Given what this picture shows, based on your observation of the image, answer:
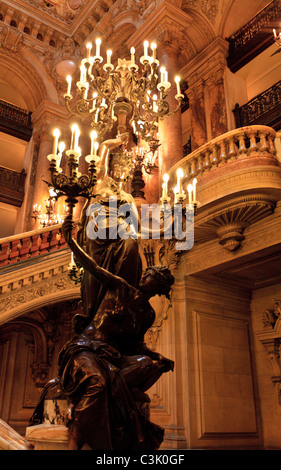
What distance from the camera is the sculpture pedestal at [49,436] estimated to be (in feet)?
6.92

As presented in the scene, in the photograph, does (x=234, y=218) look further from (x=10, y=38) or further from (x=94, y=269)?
(x=10, y=38)

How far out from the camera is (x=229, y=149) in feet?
20.5

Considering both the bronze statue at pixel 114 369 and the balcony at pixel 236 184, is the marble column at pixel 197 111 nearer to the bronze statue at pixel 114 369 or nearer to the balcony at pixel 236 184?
the balcony at pixel 236 184

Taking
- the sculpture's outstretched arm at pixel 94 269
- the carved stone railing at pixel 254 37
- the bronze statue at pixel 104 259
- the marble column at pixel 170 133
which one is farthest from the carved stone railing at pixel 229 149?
the carved stone railing at pixel 254 37

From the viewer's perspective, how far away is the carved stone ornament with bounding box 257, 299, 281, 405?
7.18 metres

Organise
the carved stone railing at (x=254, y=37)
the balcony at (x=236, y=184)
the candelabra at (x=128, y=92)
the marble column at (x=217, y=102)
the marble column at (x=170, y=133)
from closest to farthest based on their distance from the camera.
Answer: the balcony at (x=236, y=184) < the candelabra at (x=128, y=92) < the marble column at (x=170, y=133) < the marble column at (x=217, y=102) < the carved stone railing at (x=254, y=37)

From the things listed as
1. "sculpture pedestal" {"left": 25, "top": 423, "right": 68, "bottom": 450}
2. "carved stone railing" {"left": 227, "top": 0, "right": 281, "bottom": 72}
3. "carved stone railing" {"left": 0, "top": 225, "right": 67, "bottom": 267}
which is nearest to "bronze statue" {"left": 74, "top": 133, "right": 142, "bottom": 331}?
"sculpture pedestal" {"left": 25, "top": 423, "right": 68, "bottom": 450}

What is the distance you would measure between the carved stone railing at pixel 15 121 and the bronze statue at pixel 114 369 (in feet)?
45.1

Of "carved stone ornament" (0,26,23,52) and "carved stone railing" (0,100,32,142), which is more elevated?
"carved stone ornament" (0,26,23,52)

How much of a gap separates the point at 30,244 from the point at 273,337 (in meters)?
4.85

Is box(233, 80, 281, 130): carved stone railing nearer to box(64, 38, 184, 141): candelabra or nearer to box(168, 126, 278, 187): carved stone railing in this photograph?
box(168, 126, 278, 187): carved stone railing

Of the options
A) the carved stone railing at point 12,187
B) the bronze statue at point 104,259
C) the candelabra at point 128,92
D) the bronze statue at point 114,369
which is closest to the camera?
the bronze statue at point 114,369

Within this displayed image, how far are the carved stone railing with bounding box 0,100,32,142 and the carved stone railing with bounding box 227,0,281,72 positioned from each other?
8.35 metres
